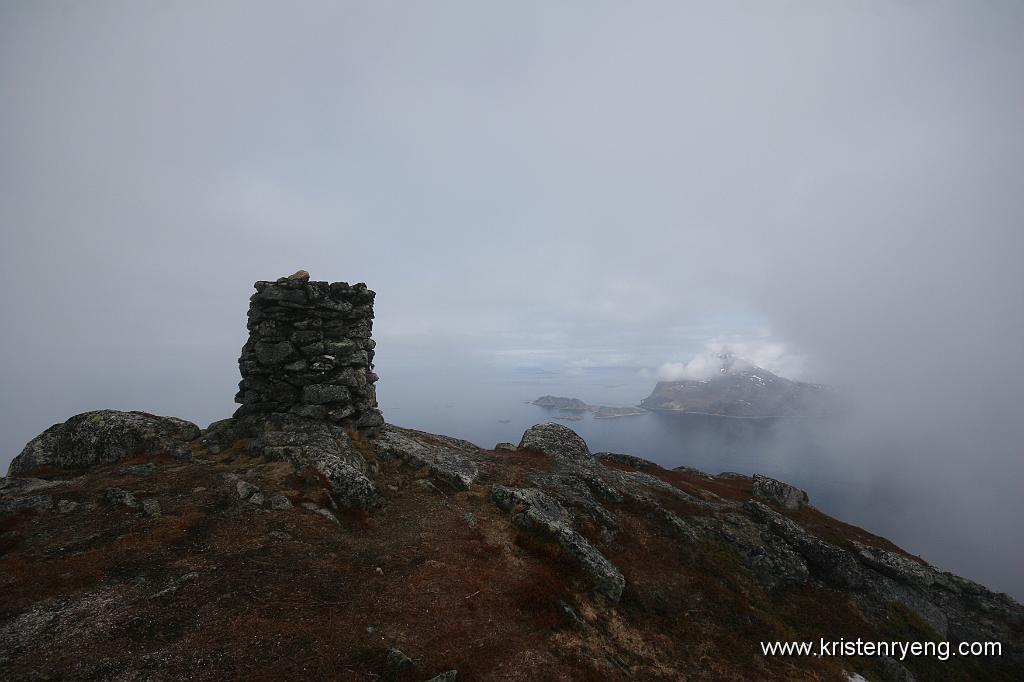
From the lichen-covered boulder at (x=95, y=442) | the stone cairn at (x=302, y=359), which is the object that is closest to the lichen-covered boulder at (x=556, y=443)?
the stone cairn at (x=302, y=359)

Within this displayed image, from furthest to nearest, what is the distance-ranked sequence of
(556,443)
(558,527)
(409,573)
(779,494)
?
(779,494) < (556,443) < (558,527) < (409,573)

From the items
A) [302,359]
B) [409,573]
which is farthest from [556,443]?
[302,359]

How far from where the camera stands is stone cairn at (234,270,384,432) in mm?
33719

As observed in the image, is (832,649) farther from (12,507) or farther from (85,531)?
(12,507)

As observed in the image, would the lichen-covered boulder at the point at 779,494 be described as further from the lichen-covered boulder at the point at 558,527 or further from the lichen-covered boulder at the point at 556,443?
the lichen-covered boulder at the point at 558,527

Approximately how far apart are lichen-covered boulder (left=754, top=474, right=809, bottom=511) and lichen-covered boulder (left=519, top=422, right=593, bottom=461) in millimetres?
21733

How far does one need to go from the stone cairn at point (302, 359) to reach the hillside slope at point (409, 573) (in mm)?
2130

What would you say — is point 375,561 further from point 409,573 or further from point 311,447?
point 311,447

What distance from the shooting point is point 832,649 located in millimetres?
24172

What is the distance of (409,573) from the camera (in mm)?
18875

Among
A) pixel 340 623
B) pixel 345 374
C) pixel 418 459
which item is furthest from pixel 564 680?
pixel 345 374

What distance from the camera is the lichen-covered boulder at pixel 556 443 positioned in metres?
41.2

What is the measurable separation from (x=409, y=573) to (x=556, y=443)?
84.8 feet

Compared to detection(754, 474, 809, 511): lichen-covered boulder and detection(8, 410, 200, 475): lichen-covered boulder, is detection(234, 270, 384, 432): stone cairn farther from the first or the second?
detection(754, 474, 809, 511): lichen-covered boulder
